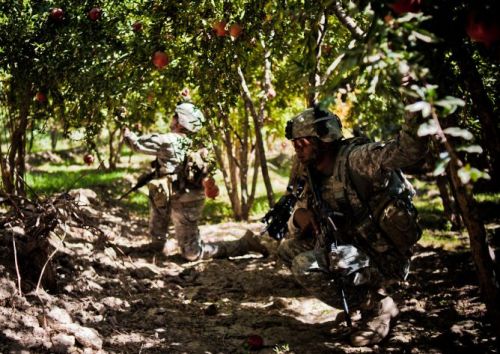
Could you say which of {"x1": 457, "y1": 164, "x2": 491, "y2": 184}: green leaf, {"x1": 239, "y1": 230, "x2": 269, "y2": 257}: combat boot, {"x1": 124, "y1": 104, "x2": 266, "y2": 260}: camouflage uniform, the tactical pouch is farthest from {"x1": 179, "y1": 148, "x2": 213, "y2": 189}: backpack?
{"x1": 457, "y1": 164, "x2": 491, "y2": 184}: green leaf

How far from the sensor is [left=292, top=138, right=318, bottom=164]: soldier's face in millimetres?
3678

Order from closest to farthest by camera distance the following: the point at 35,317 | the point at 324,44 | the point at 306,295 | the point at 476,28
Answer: the point at 476,28, the point at 35,317, the point at 306,295, the point at 324,44

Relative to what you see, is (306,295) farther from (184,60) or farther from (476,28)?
(476,28)

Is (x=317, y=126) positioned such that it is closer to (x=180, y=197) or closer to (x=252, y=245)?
(x=180, y=197)

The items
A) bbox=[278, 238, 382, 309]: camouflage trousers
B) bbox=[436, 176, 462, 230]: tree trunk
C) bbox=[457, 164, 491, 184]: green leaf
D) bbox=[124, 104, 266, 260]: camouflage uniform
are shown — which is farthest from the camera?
bbox=[436, 176, 462, 230]: tree trunk

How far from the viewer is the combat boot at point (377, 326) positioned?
3.35m

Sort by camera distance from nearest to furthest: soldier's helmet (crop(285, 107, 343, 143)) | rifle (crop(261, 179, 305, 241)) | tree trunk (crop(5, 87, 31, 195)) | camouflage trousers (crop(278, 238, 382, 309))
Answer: camouflage trousers (crop(278, 238, 382, 309)), soldier's helmet (crop(285, 107, 343, 143)), rifle (crop(261, 179, 305, 241)), tree trunk (crop(5, 87, 31, 195))

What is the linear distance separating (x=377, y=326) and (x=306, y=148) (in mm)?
1387

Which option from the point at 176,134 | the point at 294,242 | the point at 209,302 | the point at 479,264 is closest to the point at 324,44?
the point at 176,134

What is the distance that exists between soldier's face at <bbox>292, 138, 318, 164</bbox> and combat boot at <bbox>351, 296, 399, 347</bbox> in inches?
47.2

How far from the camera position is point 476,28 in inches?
62.8

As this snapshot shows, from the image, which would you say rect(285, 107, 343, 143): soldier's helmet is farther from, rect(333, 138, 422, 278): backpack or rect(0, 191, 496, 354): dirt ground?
rect(0, 191, 496, 354): dirt ground

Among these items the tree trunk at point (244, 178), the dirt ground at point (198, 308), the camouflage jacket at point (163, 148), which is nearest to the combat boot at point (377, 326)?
the dirt ground at point (198, 308)

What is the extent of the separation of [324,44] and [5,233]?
3.89m
